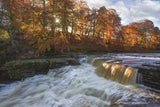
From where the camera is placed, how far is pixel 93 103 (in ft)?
12.0

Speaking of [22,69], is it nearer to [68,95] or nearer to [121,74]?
[68,95]

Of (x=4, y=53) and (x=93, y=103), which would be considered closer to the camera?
(x=93, y=103)

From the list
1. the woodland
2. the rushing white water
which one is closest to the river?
the rushing white water

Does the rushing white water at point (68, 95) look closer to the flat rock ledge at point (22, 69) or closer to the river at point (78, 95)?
the river at point (78, 95)

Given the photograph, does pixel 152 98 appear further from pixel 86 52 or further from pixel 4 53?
pixel 86 52

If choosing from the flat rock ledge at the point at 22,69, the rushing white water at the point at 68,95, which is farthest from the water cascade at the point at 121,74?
the flat rock ledge at the point at 22,69

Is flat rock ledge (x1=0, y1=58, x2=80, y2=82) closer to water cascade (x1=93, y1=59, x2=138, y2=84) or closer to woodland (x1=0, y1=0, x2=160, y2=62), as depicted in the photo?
woodland (x1=0, y1=0, x2=160, y2=62)

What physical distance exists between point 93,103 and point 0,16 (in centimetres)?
1247

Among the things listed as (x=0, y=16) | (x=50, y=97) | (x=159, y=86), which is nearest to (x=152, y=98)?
(x=159, y=86)

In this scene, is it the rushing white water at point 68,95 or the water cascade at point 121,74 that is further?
the water cascade at point 121,74

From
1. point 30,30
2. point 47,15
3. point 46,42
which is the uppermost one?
point 47,15

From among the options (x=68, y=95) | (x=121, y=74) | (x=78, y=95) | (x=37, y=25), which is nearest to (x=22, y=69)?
(x=68, y=95)

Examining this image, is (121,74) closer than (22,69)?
Yes

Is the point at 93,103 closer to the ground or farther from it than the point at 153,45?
closer to the ground
